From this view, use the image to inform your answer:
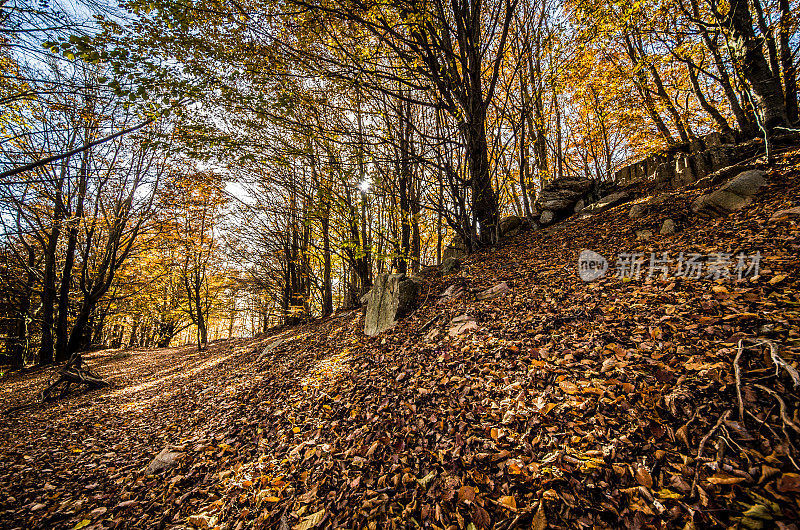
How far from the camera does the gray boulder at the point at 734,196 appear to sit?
14.5ft

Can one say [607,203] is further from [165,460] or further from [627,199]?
[165,460]

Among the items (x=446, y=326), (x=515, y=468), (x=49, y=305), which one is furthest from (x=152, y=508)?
(x=49, y=305)

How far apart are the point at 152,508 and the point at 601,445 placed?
417cm

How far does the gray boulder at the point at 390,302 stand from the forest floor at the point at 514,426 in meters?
0.58

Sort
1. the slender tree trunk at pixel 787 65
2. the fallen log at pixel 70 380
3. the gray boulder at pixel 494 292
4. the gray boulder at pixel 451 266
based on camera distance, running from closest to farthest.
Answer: the gray boulder at pixel 494 292
the slender tree trunk at pixel 787 65
the fallen log at pixel 70 380
the gray boulder at pixel 451 266

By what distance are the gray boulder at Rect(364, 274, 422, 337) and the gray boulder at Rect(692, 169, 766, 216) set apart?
520 cm

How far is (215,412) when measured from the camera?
4.55 m

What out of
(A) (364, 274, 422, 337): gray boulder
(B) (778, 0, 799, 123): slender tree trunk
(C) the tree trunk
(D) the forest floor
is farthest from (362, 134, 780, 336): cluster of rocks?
(B) (778, 0, 799, 123): slender tree trunk

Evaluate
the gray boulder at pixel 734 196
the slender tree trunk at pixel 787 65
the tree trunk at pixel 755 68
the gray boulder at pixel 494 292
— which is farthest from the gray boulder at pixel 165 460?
the slender tree trunk at pixel 787 65

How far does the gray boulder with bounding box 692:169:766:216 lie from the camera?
4.43m

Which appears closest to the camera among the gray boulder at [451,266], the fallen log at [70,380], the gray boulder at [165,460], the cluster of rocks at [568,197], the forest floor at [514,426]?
the forest floor at [514,426]

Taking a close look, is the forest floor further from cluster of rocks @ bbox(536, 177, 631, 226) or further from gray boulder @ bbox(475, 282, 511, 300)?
cluster of rocks @ bbox(536, 177, 631, 226)

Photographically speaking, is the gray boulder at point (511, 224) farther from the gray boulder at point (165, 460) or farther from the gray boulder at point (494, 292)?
the gray boulder at point (165, 460)

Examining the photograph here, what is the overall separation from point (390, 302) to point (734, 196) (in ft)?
20.1
